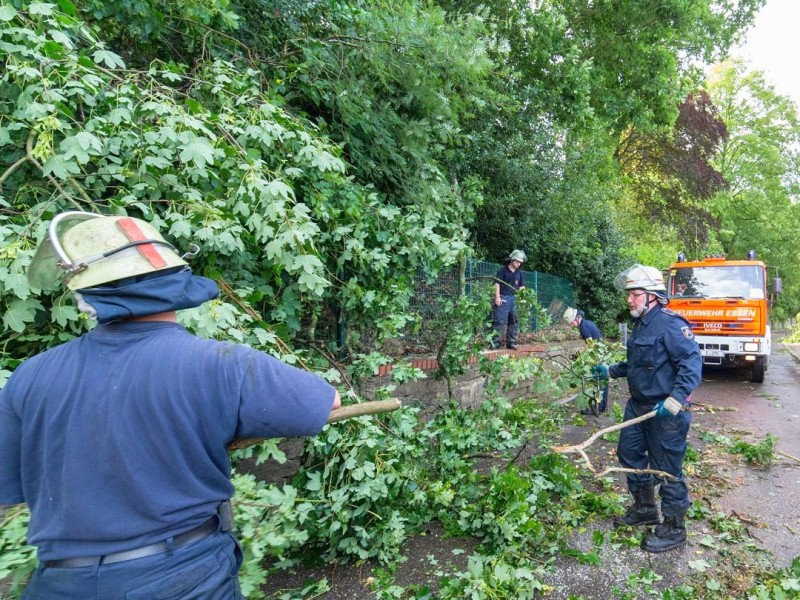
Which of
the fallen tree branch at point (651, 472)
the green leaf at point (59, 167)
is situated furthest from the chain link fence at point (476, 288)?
the green leaf at point (59, 167)

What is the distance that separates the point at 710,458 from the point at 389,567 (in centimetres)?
423

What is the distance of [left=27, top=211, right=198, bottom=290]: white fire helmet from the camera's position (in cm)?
148

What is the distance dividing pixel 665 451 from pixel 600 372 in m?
1.21

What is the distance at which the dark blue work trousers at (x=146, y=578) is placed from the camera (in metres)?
1.36

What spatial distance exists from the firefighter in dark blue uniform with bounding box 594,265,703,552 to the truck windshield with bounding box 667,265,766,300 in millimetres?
7640

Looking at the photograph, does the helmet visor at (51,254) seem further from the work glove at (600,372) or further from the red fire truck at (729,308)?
the red fire truck at (729,308)

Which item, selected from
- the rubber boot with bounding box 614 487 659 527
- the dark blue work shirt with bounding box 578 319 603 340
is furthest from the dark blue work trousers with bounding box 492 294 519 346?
the rubber boot with bounding box 614 487 659 527

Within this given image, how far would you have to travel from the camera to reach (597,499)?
4.32 metres

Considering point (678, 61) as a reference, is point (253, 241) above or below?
below

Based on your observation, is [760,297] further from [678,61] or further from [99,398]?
[99,398]

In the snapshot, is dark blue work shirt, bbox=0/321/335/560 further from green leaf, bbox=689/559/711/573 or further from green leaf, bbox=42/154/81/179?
green leaf, bbox=689/559/711/573

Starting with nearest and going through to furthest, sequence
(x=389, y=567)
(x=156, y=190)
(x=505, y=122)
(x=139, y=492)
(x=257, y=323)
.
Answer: (x=139, y=492) → (x=156, y=190) → (x=257, y=323) → (x=389, y=567) → (x=505, y=122)

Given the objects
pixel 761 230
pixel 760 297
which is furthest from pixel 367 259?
pixel 761 230

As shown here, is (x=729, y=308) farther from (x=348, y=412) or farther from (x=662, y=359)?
(x=348, y=412)
